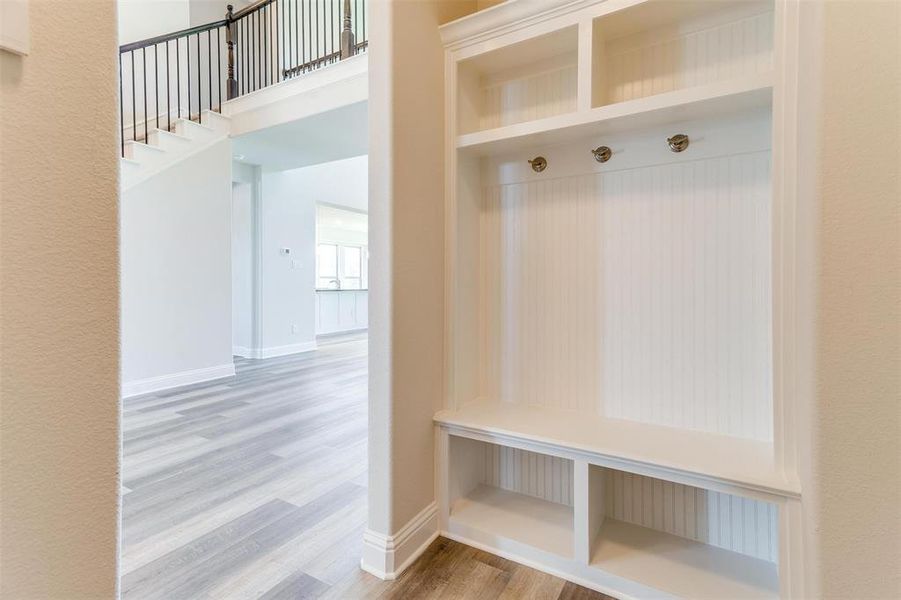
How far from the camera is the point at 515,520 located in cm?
180

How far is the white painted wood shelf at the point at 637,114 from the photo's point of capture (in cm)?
136

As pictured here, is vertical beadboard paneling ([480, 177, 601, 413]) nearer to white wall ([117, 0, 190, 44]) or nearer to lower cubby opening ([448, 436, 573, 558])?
lower cubby opening ([448, 436, 573, 558])

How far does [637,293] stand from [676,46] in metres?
1.01

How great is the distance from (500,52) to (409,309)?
1210 mm

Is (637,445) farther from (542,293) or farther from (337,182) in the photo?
(337,182)

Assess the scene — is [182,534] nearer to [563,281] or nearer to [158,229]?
[563,281]

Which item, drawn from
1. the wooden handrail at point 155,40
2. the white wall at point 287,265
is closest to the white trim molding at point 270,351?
the white wall at point 287,265

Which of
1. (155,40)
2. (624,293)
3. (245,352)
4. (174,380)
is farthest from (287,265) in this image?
(624,293)

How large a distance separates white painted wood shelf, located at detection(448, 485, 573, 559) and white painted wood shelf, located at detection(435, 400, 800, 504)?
0.39 meters

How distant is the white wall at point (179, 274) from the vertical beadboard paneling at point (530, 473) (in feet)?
12.1

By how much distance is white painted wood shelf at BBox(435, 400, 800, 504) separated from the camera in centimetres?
129

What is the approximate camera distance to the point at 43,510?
69 cm

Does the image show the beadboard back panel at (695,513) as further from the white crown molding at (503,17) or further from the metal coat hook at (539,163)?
the white crown molding at (503,17)

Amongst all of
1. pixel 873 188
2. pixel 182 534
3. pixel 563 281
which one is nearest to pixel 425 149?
pixel 563 281
